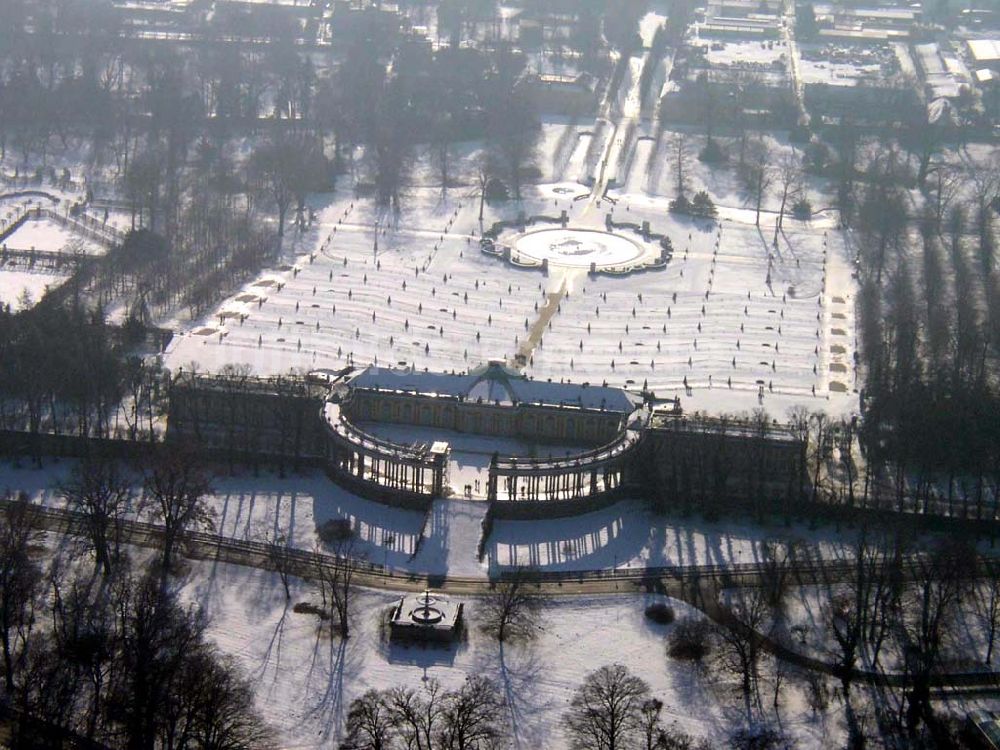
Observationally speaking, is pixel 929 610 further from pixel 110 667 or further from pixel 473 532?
pixel 110 667

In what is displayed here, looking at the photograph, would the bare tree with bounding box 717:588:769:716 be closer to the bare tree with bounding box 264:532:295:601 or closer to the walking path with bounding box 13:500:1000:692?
the walking path with bounding box 13:500:1000:692

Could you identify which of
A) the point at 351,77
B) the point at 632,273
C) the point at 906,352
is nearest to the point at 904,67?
the point at 351,77

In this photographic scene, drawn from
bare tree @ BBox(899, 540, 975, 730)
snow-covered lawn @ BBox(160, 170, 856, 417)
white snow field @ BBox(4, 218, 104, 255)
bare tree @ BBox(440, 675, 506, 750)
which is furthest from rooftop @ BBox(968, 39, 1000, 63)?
bare tree @ BBox(440, 675, 506, 750)

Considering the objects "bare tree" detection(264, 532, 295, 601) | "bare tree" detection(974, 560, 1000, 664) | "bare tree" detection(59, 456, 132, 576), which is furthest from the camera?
"bare tree" detection(59, 456, 132, 576)

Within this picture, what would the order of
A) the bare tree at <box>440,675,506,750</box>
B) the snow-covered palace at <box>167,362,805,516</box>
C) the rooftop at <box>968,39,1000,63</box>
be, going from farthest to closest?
1. the rooftop at <box>968,39,1000,63</box>
2. the snow-covered palace at <box>167,362,805,516</box>
3. the bare tree at <box>440,675,506,750</box>

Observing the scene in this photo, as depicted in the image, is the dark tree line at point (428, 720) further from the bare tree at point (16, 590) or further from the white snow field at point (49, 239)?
the white snow field at point (49, 239)

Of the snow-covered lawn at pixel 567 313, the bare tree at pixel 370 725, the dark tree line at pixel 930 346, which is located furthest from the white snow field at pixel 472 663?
the snow-covered lawn at pixel 567 313

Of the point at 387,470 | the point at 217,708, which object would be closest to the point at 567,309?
the point at 387,470
